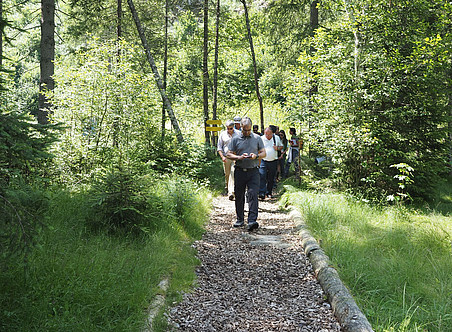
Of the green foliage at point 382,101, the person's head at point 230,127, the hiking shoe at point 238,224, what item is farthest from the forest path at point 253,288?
the person's head at point 230,127

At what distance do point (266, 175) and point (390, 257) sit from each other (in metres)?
6.57

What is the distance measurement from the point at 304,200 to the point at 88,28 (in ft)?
39.7

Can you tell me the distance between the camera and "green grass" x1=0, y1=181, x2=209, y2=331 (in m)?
3.45

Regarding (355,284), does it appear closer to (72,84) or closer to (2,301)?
(2,301)

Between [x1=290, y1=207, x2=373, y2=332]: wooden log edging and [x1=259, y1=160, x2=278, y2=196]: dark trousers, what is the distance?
4.84 meters

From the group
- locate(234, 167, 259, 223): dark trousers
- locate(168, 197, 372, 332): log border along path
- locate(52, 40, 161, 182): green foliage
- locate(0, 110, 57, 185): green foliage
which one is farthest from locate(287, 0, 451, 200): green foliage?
locate(0, 110, 57, 185): green foliage

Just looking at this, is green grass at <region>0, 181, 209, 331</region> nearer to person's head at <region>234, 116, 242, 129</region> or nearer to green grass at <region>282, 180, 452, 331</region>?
green grass at <region>282, 180, 452, 331</region>

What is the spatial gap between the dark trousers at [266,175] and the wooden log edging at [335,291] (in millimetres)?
4842

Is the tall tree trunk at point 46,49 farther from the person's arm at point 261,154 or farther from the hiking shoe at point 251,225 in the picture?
the hiking shoe at point 251,225

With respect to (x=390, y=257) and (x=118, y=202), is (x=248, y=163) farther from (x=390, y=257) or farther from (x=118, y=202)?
(x=390, y=257)

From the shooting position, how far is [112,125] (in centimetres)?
972

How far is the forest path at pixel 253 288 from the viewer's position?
14.4ft

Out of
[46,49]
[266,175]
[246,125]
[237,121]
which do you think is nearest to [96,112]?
[46,49]

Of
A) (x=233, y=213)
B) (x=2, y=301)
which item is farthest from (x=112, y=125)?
(x=2, y=301)
